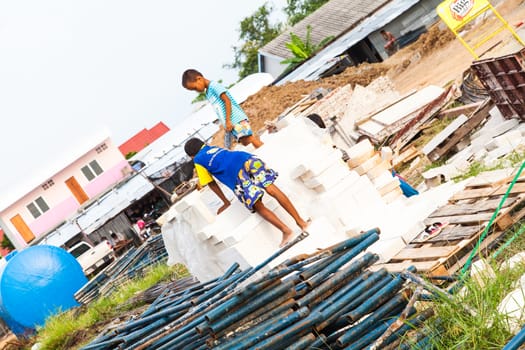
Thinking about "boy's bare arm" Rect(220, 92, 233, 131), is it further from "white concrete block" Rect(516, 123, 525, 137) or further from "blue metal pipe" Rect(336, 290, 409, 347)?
"blue metal pipe" Rect(336, 290, 409, 347)

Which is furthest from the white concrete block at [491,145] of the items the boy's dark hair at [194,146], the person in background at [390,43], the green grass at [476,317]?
the person in background at [390,43]

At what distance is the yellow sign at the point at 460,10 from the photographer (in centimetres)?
1375

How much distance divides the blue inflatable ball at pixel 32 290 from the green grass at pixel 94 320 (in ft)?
16.7

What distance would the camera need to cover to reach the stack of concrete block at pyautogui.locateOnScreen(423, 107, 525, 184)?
970 centimetres

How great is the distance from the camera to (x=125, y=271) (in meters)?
18.3

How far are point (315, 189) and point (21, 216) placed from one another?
3312 cm

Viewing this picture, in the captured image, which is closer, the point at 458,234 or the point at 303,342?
the point at 303,342

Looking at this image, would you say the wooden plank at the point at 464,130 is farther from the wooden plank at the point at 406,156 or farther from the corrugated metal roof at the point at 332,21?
the corrugated metal roof at the point at 332,21

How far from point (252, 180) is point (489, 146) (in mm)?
4313

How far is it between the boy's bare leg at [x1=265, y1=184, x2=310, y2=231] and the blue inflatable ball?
13.4 metres

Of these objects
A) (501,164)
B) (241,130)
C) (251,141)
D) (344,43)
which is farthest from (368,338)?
(344,43)

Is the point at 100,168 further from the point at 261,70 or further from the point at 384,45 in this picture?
the point at 384,45

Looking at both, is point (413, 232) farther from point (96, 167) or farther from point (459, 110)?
point (96, 167)

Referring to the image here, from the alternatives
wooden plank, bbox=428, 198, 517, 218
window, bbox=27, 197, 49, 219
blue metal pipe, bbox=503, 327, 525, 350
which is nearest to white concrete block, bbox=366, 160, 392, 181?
wooden plank, bbox=428, 198, 517, 218
